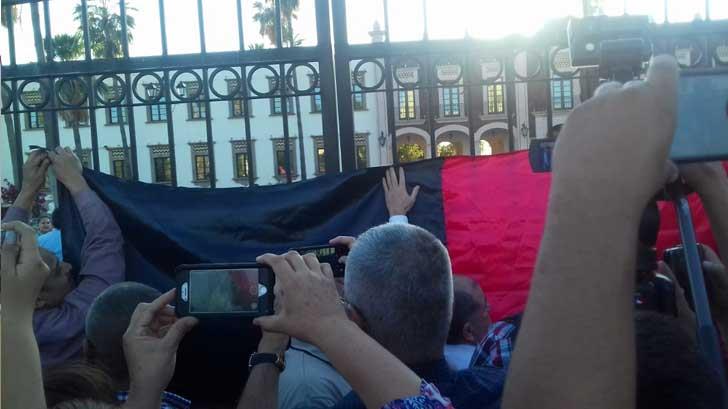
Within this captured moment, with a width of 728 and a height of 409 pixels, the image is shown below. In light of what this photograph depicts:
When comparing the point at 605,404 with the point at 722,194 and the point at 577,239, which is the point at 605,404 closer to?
the point at 577,239

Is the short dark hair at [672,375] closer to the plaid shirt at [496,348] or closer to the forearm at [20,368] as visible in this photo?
the plaid shirt at [496,348]

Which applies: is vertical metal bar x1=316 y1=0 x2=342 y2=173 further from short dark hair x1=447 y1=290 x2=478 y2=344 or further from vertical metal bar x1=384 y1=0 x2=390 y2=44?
short dark hair x1=447 y1=290 x2=478 y2=344

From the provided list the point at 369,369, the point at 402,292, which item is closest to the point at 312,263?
the point at 402,292

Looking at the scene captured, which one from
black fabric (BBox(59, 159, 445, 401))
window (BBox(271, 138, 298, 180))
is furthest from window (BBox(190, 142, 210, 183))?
window (BBox(271, 138, 298, 180))

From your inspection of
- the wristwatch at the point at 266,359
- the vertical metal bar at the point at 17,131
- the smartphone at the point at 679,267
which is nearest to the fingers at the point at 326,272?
the wristwatch at the point at 266,359

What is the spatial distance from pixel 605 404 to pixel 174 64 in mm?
3144

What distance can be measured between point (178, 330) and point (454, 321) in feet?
4.29

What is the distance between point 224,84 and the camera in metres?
3.78

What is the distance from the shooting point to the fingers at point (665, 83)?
105cm

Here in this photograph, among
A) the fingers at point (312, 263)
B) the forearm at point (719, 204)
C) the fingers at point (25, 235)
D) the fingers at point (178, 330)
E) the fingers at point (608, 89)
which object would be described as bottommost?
the fingers at point (178, 330)

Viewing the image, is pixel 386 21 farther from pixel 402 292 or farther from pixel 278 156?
pixel 278 156

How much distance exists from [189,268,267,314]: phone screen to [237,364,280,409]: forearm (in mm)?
242

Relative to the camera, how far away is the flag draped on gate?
11.9ft

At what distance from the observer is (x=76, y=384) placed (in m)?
1.96
